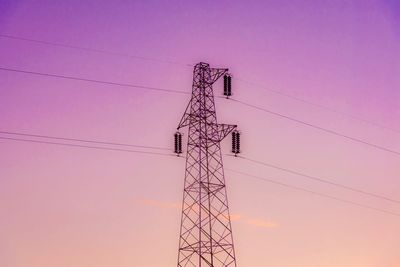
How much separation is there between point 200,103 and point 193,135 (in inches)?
107

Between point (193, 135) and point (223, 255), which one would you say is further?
point (223, 255)

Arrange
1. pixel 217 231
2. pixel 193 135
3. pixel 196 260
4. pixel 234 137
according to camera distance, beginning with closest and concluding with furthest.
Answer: pixel 234 137, pixel 193 135, pixel 196 260, pixel 217 231

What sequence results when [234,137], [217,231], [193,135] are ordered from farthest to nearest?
[217,231] → [193,135] → [234,137]

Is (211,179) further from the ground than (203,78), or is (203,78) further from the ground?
(203,78)

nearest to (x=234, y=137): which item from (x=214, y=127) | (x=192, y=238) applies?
(x=214, y=127)

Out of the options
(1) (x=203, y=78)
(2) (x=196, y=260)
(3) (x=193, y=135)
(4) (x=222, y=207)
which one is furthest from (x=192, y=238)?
(1) (x=203, y=78)

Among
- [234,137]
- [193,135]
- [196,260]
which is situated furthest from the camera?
[196,260]

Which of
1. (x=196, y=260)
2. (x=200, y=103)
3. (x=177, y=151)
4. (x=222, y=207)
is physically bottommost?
(x=196, y=260)

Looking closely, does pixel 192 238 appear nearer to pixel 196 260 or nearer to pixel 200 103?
pixel 196 260

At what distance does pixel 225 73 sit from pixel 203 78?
5.18 ft

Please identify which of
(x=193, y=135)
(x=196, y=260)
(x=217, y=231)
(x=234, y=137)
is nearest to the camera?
(x=234, y=137)

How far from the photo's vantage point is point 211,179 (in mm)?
40188

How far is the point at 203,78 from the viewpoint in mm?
38188

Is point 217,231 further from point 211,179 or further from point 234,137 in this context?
point 234,137
